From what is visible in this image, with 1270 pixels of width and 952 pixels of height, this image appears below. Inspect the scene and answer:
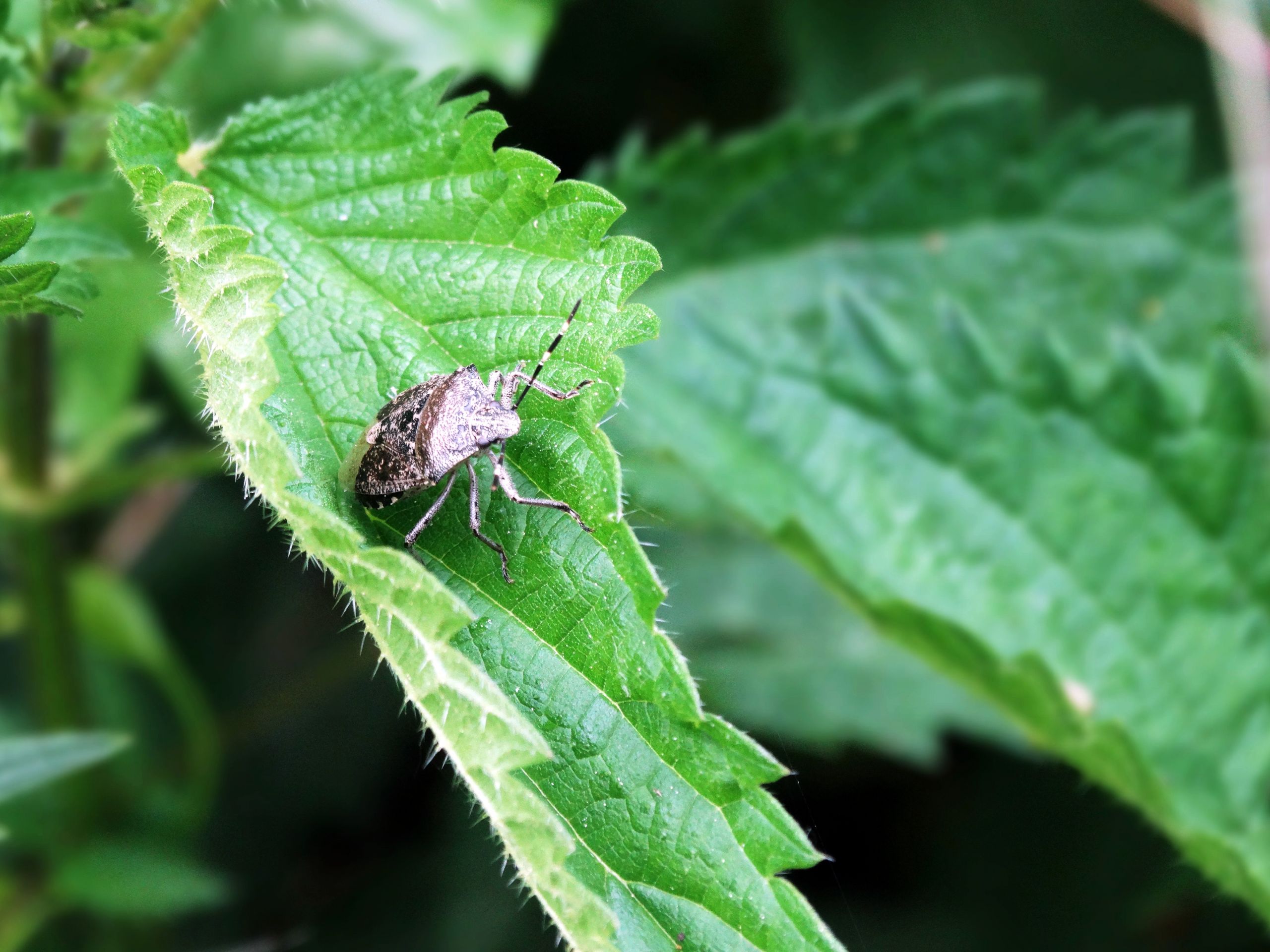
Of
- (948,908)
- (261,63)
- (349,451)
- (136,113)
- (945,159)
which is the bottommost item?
(948,908)

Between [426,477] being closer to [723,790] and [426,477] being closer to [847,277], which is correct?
[723,790]

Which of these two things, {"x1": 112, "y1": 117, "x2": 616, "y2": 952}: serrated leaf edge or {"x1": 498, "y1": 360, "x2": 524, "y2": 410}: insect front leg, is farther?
{"x1": 498, "y1": 360, "x2": 524, "y2": 410}: insect front leg

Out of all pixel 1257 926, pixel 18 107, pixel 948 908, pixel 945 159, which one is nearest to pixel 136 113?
pixel 18 107

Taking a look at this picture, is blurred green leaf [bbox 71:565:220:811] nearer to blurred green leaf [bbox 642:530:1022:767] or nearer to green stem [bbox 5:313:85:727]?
green stem [bbox 5:313:85:727]

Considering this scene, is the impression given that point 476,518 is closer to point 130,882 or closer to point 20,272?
point 20,272

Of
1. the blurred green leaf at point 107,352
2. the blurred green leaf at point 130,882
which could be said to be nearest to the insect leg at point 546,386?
the blurred green leaf at point 107,352

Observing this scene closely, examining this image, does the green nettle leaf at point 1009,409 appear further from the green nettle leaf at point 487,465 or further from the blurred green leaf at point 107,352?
the blurred green leaf at point 107,352

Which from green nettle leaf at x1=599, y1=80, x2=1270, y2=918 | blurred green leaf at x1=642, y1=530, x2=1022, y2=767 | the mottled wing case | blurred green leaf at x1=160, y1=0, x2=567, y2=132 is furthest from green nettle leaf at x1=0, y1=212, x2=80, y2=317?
blurred green leaf at x1=642, y1=530, x2=1022, y2=767
